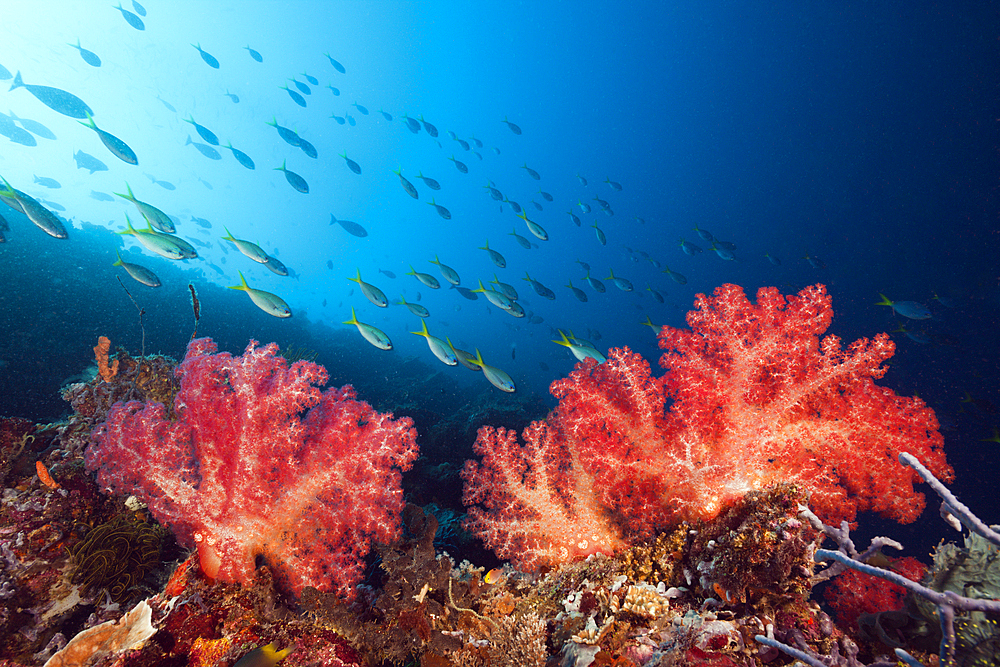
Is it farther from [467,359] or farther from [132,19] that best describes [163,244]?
[132,19]

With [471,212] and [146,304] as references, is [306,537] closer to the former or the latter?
[146,304]

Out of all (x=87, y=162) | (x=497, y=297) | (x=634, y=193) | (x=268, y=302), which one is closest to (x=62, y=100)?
(x=87, y=162)

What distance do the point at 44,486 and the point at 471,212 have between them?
112849 millimetres

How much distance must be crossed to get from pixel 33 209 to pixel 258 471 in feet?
22.1

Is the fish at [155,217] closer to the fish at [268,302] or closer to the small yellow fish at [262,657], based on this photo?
the fish at [268,302]

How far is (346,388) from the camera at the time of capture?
331 cm

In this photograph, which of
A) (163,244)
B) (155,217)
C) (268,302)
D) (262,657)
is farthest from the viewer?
(155,217)

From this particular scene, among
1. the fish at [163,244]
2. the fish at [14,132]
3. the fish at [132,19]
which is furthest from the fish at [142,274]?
the fish at [14,132]

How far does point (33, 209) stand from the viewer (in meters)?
5.31

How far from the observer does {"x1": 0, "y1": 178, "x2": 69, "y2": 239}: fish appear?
500 centimetres

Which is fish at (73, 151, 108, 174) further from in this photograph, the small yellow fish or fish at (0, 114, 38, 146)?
the small yellow fish

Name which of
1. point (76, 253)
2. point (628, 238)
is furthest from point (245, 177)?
point (76, 253)

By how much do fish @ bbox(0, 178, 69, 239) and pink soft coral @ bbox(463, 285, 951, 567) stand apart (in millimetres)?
7765

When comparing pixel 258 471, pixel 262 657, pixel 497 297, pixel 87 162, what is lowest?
pixel 87 162
